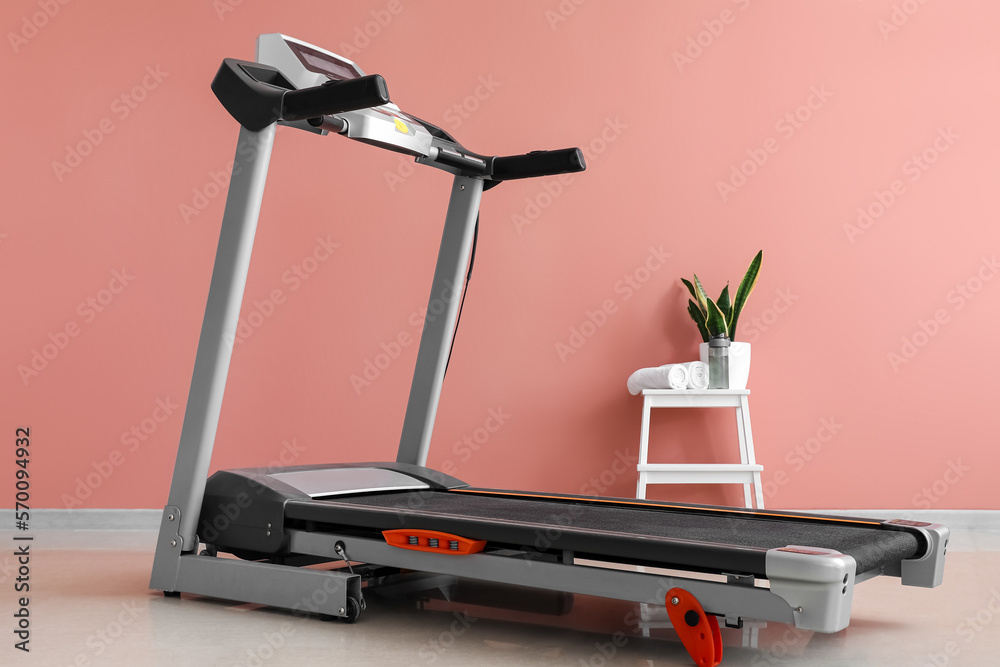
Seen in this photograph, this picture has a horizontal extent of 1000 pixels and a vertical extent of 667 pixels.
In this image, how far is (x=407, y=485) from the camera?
256cm

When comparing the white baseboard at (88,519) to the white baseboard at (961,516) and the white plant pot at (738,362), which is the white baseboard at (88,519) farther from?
the white baseboard at (961,516)

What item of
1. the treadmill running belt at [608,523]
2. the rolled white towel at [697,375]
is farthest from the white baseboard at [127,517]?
the treadmill running belt at [608,523]

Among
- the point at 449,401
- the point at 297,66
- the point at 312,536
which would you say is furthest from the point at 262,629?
the point at 449,401

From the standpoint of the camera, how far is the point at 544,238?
3.61 metres

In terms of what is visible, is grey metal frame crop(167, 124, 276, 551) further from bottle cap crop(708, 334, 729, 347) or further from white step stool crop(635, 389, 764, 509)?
bottle cap crop(708, 334, 729, 347)

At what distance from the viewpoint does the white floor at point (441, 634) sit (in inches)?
67.3

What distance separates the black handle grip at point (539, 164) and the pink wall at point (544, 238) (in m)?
0.90

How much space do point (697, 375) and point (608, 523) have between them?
1387 mm

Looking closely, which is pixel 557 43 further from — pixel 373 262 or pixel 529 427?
pixel 529 427

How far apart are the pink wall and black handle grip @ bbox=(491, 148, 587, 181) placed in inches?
35.5

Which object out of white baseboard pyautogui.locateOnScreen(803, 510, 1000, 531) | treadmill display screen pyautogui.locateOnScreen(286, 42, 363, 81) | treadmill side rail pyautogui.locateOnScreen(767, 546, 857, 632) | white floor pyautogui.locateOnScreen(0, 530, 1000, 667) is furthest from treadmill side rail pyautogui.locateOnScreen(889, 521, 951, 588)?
treadmill display screen pyautogui.locateOnScreen(286, 42, 363, 81)

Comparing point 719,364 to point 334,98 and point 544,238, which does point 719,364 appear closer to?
point 544,238

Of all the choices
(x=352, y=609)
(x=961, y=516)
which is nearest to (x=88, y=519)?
(x=352, y=609)

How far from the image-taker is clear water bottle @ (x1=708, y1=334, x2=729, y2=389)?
3.21 metres
